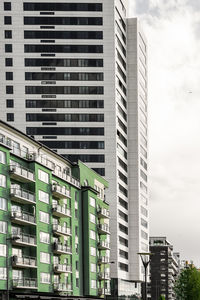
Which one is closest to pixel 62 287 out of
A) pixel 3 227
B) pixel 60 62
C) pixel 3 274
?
pixel 3 274

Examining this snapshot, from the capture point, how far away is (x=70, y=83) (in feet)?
512

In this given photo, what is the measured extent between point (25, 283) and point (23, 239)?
5.04 m

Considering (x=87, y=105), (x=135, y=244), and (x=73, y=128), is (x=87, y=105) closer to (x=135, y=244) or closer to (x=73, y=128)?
(x=73, y=128)

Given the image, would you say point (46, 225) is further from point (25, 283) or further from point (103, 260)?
point (103, 260)

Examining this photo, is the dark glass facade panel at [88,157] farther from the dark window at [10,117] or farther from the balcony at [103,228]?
the balcony at [103,228]

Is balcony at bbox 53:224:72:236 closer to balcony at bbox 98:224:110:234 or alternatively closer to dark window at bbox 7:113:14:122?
balcony at bbox 98:224:110:234

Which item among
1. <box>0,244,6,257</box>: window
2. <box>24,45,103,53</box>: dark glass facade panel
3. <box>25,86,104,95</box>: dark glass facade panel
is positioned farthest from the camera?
<box>24,45,103,53</box>: dark glass facade panel

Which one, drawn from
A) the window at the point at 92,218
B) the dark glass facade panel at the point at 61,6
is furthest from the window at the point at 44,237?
the dark glass facade panel at the point at 61,6

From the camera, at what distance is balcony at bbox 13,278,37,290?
82.6m

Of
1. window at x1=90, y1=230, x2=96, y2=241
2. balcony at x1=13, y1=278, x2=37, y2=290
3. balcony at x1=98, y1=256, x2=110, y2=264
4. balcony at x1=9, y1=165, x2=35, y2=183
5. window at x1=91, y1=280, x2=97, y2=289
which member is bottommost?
window at x1=91, y1=280, x2=97, y2=289

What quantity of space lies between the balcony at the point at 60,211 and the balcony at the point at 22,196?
26.9 ft

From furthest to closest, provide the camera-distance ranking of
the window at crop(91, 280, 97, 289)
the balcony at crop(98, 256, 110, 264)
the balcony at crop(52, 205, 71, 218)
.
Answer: the balcony at crop(98, 256, 110, 264), the window at crop(91, 280, 97, 289), the balcony at crop(52, 205, 71, 218)

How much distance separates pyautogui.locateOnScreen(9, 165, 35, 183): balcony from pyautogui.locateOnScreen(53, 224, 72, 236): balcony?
10.1 meters

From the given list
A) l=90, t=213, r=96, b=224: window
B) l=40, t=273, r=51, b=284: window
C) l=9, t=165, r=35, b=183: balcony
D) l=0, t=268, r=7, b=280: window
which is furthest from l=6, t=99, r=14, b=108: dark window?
l=0, t=268, r=7, b=280: window
